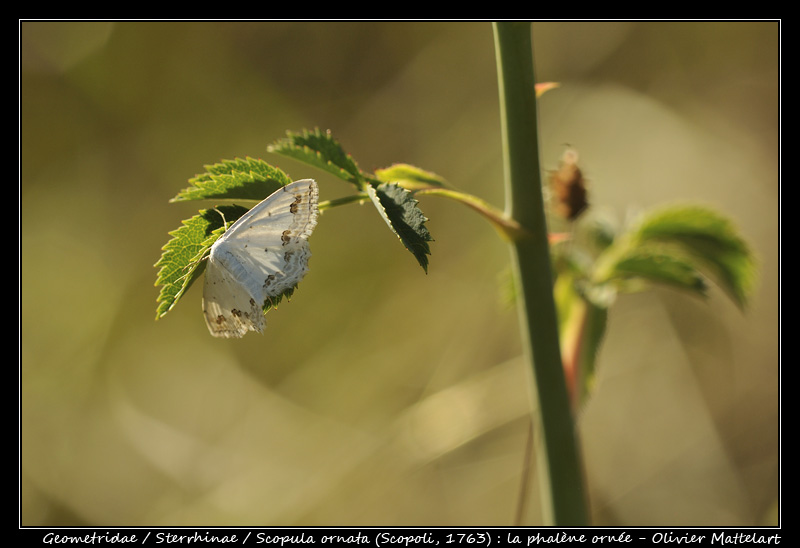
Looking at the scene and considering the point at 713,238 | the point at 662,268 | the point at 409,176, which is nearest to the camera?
the point at 409,176

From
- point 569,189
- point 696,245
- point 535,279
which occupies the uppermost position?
point 569,189

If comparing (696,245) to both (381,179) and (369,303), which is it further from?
(369,303)

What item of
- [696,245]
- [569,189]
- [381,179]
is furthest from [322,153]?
[696,245]

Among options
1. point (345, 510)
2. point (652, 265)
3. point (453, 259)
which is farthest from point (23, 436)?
point (652, 265)

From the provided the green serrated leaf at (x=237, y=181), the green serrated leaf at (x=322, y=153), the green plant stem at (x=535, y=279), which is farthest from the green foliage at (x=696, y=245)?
the green serrated leaf at (x=237, y=181)

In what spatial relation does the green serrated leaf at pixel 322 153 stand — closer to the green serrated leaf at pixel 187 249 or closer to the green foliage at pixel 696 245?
the green serrated leaf at pixel 187 249

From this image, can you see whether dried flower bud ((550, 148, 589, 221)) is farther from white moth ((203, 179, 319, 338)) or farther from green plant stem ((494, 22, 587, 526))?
white moth ((203, 179, 319, 338))

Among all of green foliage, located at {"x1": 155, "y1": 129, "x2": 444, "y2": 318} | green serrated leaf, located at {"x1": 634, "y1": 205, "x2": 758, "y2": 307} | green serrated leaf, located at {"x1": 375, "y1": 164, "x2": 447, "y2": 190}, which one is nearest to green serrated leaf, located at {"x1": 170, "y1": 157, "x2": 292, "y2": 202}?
green foliage, located at {"x1": 155, "y1": 129, "x2": 444, "y2": 318}

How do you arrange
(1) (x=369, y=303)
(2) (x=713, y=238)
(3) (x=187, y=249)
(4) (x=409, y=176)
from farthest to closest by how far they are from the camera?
(1) (x=369, y=303), (2) (x=713, y=238), (4) (x=409, y=176), (3) (x=187, y=249)

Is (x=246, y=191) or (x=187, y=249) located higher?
(x=246, y=191)
